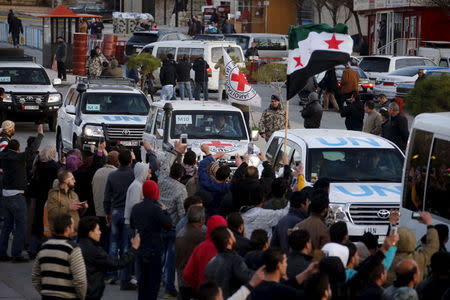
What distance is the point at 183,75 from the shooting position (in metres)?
34.3

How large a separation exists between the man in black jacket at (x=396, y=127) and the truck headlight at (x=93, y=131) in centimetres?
668

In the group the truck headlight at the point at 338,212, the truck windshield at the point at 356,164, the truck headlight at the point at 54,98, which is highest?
the truck windshield at the point at 356,164

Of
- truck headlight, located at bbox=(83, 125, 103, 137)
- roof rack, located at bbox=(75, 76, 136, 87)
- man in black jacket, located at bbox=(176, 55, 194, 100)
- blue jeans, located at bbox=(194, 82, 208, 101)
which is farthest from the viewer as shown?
blue jeans, located at bbox=(194, 82, 208, 101)

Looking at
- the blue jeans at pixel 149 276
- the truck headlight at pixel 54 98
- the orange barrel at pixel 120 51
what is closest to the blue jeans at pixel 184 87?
the truck headlight at pixel 54 98

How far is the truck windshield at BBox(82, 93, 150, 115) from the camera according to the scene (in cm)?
2439

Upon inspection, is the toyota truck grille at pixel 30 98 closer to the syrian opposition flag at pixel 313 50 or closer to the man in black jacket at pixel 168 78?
the man in black jacket at pixel 168 78

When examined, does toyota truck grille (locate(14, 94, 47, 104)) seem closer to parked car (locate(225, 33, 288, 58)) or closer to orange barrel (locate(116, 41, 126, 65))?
parked car (locate(225, 33, 288, 58))

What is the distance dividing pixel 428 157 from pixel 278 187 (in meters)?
1.58

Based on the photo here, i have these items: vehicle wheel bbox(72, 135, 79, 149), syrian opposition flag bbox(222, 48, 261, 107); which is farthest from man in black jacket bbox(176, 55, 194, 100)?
syrian opposition flag bbox(222, 48, 261, 107)

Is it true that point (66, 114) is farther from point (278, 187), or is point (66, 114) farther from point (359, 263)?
point (359, 263)

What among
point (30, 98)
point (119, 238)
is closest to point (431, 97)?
point (119, 238)

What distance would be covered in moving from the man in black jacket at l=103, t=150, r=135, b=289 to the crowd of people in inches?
0.5

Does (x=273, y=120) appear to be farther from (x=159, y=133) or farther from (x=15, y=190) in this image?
(x=15, y=190)

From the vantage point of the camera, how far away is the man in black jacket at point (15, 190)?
14.9 metres
